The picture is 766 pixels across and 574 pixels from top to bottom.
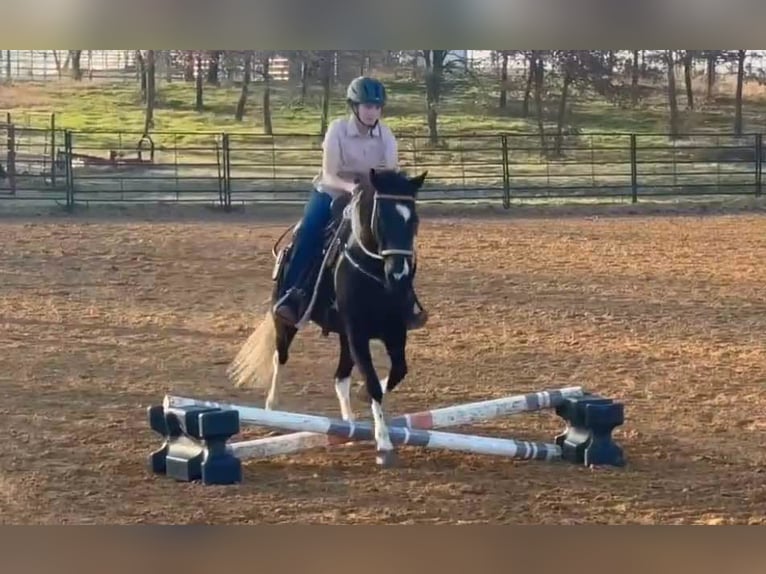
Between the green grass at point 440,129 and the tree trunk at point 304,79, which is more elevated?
the tree trunk at point 304,79

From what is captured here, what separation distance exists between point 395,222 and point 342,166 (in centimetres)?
55

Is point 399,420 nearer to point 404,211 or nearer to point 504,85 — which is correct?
point 404,211

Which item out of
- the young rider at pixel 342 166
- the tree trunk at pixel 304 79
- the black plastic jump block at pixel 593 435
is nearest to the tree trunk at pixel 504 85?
the tree trunk at pixel 304 79

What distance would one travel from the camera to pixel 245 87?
14055 mm

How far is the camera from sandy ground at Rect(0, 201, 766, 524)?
155 inches

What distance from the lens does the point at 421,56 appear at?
14.7m

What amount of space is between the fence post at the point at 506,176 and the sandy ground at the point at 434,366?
69.3 inches

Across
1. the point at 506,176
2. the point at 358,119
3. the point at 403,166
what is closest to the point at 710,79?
the point at 506,176

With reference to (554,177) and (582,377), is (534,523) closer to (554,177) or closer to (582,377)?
(582,377)

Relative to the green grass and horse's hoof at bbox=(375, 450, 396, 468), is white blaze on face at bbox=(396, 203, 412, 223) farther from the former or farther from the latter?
the green grass

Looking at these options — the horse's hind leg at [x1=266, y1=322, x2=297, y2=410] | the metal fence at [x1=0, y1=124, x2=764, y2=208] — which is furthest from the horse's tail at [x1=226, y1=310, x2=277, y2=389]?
the metal fence at [x1=0, y1=124, x2=764, y2=208]

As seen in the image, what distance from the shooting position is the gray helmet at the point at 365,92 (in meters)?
4.23

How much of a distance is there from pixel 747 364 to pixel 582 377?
0.93m

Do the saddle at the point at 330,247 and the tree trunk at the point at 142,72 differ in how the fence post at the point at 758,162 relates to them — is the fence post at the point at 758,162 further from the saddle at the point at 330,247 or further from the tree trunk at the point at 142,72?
the saddle at the point at 330,247
